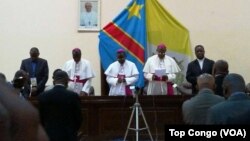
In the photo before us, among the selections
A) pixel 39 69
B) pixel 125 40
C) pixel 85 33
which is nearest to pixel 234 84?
pixel 39 69

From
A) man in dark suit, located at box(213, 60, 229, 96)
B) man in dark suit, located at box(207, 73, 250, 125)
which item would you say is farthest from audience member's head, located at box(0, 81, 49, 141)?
man in dark suit, located at box(213, 60, 229, 96)

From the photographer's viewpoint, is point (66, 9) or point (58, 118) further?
point (66, 9)

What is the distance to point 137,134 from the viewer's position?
31.1ft

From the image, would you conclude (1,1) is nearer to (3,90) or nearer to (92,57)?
(92,57)

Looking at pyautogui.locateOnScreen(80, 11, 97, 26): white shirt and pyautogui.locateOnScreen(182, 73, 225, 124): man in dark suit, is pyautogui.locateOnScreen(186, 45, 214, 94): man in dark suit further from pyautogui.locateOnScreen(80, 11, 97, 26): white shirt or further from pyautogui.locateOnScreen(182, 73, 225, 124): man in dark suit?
pyautogui.locateOnScreen(182, 73, 225, 124): man in dark suit

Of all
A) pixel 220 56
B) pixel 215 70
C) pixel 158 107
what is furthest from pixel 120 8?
pixel 215 70

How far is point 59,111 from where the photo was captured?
19.3 feet

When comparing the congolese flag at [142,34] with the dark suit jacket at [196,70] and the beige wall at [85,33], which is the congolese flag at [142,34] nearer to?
the beige wall at [85,33]

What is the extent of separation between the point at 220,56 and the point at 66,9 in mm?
4132

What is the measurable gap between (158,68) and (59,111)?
4880 millimetres

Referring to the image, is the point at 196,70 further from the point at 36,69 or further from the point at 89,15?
the point at 89,15

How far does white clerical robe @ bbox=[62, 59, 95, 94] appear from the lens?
10.5 metres

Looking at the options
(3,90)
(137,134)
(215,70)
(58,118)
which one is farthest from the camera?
(137,134)

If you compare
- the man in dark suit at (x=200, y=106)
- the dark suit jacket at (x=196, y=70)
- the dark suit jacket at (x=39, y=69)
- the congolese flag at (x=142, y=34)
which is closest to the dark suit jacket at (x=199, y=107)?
the man in dark suit at (x=200, y=106)
